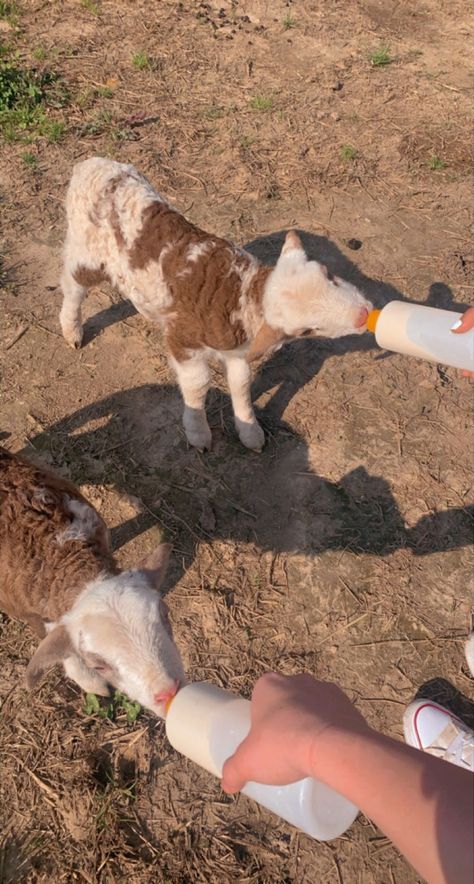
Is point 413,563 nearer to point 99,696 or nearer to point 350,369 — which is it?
point 350,369

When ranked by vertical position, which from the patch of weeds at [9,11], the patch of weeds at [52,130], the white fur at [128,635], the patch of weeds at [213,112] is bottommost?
the white fur at [128,635]

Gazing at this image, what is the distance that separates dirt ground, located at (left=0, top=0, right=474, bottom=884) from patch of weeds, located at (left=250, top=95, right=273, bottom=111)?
3 centimetres

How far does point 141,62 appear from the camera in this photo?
7.33m

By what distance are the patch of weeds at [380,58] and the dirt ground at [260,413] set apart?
73 mm

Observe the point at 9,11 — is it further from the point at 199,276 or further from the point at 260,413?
the point at 260,413

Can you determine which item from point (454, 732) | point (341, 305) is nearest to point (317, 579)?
point (454, 732)

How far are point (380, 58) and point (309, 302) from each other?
565 cm

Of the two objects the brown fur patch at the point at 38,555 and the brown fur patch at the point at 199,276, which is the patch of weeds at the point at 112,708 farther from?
the brown fur patch at the point at 199,276

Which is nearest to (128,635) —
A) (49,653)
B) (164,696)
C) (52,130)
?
(164,696)

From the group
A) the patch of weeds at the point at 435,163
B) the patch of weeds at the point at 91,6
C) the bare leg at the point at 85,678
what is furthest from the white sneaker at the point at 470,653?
the patch of weeds at the point at 91,6

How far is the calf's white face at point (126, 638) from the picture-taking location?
242cm

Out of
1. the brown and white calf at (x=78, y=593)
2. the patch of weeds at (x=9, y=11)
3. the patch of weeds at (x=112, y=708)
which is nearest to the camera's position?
the brown and white calf at (x=78, y=593)

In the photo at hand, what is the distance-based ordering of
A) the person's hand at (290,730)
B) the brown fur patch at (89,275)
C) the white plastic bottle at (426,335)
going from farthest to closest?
the brown fur patch at (89,275), the white plastic bottle at (426,335), the person's hand at (290,730)

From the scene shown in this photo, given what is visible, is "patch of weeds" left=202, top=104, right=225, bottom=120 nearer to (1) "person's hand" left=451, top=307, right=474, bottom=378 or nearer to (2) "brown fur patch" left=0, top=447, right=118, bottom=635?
(1) "person's hand" left=451, top=307, right=474, bottom=378
